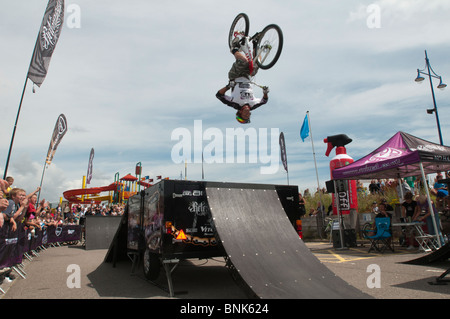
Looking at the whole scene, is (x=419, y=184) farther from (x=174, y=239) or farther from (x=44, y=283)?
(x=44, y=283)

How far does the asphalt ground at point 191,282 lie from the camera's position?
499 cm

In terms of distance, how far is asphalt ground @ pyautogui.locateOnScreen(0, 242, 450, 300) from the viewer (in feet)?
16.4

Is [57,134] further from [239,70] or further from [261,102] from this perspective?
[261,102]

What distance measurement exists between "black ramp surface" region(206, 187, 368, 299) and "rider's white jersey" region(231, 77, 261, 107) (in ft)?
7.10

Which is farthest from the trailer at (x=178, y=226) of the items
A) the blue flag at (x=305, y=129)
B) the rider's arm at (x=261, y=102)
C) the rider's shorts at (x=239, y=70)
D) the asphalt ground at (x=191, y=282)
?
the blue flag at (x=305, y=129)

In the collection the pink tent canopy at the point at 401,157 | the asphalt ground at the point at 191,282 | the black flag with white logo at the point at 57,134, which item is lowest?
the asphalt ground at the point at 191,282

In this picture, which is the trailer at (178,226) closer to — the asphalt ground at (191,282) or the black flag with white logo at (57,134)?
the asphalt ground at (191,282)

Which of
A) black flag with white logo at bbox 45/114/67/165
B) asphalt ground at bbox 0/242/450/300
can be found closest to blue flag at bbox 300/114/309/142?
asphalt ground at bbox 0/242/450/300

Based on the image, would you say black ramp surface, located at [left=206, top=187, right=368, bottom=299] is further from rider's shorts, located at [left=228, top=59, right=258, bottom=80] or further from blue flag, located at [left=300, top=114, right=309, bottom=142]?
blue flag, located at [left=300, top=114, right=309, bottom=142]

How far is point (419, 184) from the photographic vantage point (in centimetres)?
1619

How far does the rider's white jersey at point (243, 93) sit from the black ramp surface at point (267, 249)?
216cm
